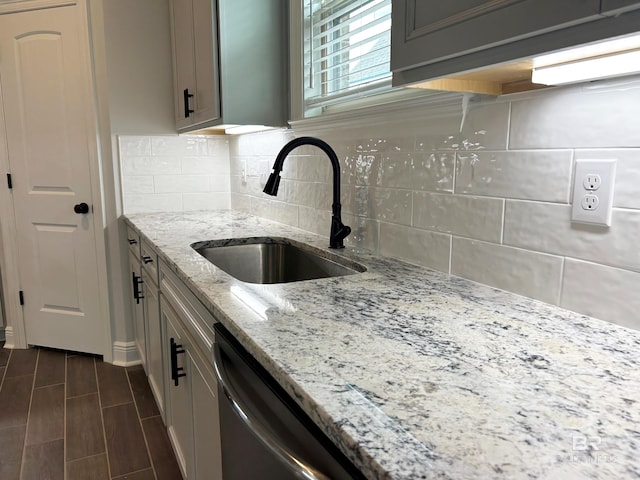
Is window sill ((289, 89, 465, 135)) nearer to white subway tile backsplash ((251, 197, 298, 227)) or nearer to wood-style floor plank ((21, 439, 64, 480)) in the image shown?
white subway tile backsplash ((251, 197, 298, 227))

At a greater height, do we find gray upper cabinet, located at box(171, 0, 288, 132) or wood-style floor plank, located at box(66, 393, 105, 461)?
gray upper cabinet, located at box(171, 0, 288, 132)

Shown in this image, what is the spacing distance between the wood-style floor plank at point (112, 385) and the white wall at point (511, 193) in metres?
1.64

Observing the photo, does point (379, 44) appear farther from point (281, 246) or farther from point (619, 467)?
point (619, 467)

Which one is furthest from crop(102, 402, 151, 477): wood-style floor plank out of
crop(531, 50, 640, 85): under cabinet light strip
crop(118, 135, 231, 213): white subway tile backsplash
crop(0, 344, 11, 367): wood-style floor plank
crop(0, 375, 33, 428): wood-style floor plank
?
crop(531, 50, 640, 85): under cabinet light strip

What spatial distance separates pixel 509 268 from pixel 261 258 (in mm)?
1071

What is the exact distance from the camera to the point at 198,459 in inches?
54.9

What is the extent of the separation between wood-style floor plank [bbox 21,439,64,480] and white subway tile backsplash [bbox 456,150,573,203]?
1.88 metres

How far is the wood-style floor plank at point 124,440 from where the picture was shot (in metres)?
1.91

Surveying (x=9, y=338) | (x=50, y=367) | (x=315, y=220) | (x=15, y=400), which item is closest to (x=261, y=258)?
(x=315, y=220)

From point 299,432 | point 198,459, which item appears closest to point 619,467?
point 299,432

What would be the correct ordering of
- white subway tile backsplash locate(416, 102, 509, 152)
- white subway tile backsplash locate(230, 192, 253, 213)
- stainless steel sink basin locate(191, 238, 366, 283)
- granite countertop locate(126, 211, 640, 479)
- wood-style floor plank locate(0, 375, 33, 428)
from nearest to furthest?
1. granite countertop locate(126, 211, 640, 479)
2. white subway tile backsplash locate(416, 102, 509, 152)
3. stainless steel sink basin locate(191, 238, 366, 283)
4. wood-style floor plank locate(0, 375, 33, 428)
5. white subway tile backsplash locate(230, 192, 253, 213)

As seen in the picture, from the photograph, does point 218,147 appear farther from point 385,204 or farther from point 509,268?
point 509,268

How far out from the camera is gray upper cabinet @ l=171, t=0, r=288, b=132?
1.87 metres

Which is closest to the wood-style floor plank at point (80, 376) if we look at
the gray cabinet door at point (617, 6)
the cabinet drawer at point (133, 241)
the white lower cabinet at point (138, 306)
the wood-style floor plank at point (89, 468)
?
the white lower cabinet at point (138, 306)
